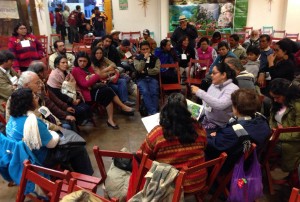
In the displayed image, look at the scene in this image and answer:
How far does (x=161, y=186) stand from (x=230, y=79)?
143 cm

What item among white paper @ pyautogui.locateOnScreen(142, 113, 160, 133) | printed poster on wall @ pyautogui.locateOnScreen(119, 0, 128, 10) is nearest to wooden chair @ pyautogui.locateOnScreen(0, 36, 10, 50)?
printed poster on wall @ pyautogui.locateOnScreen(119, 0, 128, 10)

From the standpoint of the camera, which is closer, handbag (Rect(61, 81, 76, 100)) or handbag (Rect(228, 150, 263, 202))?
handbag (Rect(228, 150, 263, 202))

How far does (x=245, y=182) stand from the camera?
1764 millimetres

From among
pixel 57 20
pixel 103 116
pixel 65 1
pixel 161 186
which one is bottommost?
pixel 103 116

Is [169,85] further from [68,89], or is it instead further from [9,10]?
[9,10]

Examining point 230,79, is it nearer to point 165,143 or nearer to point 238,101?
point 238,101

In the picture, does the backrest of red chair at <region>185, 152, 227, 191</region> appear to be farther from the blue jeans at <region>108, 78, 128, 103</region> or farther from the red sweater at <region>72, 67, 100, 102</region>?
the blue jeans at <region>108, 78, 128, 103</region>

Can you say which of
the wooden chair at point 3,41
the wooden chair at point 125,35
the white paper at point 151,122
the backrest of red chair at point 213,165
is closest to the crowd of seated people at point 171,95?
the backrest of red chair at point 213,165

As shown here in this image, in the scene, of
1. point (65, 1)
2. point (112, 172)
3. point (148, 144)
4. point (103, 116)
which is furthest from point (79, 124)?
point (65, 1)

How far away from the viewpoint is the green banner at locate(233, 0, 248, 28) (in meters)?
8.03

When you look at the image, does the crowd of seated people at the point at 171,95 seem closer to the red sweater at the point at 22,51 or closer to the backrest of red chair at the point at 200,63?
the red sweater at the point at 22,51

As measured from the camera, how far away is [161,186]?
1.34 metres

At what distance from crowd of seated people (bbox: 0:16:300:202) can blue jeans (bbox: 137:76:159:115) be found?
15mm

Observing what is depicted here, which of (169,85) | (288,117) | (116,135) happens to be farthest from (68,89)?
(288,117)
